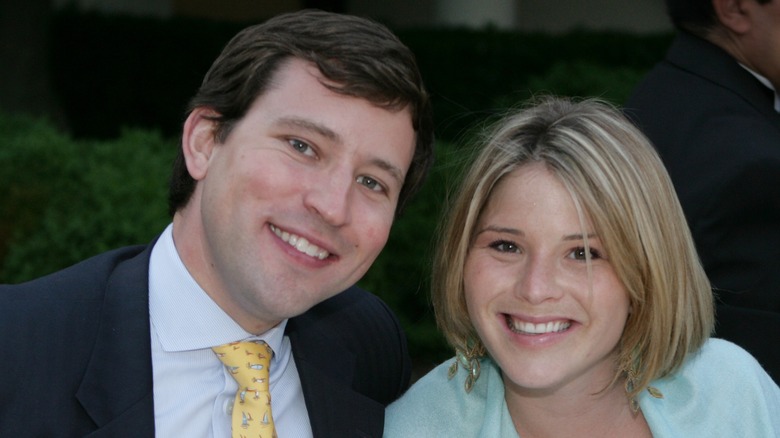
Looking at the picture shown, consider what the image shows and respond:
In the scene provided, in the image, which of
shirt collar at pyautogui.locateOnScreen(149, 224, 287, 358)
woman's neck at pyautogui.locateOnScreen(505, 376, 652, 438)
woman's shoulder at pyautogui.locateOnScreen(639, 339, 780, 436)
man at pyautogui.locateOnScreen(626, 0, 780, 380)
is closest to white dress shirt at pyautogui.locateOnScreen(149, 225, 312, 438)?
shirt collar at pyautogui.locateOnScreen(149, 224, 287, 358)

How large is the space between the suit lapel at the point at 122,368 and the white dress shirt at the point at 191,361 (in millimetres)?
57

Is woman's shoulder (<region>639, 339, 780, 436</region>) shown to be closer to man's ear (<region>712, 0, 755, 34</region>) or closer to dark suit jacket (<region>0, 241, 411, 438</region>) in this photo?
dark suit jacket (<region>0, 241, 411, 438</region>)

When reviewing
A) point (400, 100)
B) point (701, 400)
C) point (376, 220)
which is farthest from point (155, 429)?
point (701, 400)

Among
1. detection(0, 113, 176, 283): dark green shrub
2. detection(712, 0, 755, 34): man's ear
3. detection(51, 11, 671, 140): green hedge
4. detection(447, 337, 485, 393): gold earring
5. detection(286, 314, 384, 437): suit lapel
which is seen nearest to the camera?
detection(286, 314, 384, 437): suit lapel

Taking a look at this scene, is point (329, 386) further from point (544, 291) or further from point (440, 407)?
point (544, 291)

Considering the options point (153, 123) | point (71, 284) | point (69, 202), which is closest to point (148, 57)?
point (153, 123)

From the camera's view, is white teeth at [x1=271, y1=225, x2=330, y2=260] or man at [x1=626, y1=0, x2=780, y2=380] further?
man at [x1=626, y1=0, x2=780, y2=380]

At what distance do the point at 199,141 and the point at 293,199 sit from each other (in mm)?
419

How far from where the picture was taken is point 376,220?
2.64 m

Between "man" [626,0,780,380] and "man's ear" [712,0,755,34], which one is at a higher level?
"man's ear" [712,0,755,34]

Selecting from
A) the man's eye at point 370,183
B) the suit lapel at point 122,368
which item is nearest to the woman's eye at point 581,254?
the man's eye at point 370,183

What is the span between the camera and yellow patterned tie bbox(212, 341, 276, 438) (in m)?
2.50

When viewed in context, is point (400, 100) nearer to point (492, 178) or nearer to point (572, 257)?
point (492, 178)

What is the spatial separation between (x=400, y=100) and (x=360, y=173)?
23 cm
